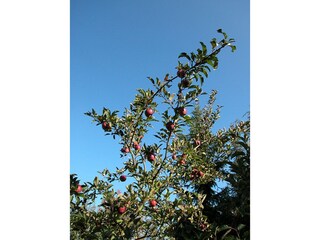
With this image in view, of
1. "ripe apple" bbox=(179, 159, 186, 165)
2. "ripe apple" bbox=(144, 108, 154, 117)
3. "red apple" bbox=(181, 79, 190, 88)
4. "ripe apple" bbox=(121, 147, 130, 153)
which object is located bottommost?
"ripe apple" bbox=(179, 159, 186, 165)

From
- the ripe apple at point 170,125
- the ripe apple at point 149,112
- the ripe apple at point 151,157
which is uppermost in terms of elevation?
the ripe apple at point 149,112

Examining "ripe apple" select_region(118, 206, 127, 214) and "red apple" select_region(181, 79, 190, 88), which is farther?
"red apple" select_region(181, 79, 190, 88)

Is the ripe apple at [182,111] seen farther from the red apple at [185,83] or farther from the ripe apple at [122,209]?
the ripe apple at [122,209]

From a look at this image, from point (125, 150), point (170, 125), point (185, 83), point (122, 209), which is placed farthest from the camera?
point (125, 150)

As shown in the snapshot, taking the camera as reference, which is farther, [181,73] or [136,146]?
[136,146]

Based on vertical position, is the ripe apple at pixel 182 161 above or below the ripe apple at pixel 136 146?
below

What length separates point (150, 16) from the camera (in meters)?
2.24

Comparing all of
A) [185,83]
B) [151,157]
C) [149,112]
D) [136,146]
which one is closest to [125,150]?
[136,146]

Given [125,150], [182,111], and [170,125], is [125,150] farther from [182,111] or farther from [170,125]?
[182,111]

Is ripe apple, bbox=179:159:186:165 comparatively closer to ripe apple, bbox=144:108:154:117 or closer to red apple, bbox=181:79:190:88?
ripe apple, bbox=144:108:154:117

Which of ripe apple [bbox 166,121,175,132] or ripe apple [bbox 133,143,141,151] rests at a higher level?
ripe apple [bbox 166,121,175,132]
